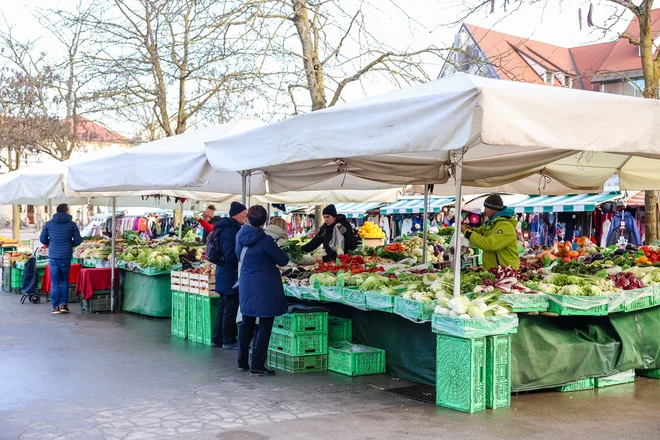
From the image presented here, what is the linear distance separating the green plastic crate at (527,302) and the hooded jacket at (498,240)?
117 centimetres

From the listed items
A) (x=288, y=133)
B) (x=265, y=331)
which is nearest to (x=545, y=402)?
(x=265, y=331)

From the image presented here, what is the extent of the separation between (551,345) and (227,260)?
4024 millimetres

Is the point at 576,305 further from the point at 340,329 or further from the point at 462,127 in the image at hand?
the point at 340,329

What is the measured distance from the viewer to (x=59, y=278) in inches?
505

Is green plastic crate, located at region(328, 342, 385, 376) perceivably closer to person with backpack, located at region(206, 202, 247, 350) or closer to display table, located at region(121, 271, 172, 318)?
person with backpack, located at region(206, 202, 247, 350)

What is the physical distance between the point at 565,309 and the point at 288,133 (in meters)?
3.11

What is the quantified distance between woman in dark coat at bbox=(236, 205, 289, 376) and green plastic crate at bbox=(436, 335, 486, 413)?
1911mm

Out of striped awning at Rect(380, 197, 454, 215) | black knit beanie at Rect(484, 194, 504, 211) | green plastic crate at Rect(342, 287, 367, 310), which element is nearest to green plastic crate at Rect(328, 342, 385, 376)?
green plastic crate at Rect(342, 287, 367, 310)

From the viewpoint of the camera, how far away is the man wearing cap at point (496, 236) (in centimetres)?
780

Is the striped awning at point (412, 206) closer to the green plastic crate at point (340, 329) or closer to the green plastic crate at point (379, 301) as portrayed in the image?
the green plastic crate at point (340, 329)

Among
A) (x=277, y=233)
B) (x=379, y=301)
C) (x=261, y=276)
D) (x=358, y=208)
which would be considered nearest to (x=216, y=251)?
(x=277, y=233)

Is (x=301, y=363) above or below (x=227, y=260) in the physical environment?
below

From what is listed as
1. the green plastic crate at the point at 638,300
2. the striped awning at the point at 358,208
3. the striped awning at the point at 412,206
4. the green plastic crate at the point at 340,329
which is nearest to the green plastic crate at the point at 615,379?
the green plastic crate at the point at 638,300

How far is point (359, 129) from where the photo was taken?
6.23 m
